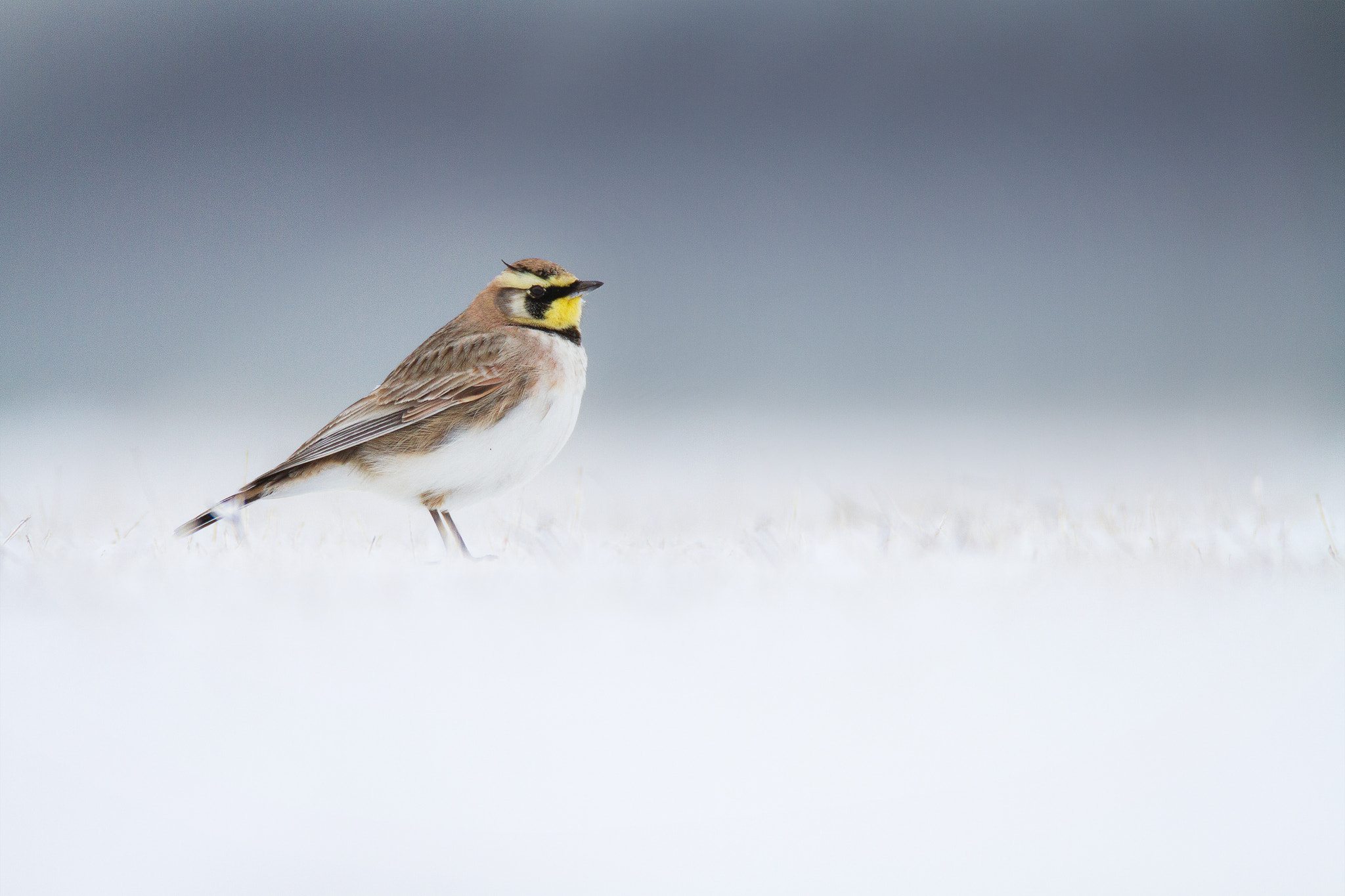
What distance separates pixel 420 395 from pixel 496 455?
0.60 ft

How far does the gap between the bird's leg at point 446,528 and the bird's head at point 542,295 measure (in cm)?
38

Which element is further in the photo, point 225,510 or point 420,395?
point 420,395

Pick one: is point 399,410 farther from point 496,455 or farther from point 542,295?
point 542,295

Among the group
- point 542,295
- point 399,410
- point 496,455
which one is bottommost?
point 496,455

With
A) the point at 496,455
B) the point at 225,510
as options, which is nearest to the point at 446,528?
the point at 496,455

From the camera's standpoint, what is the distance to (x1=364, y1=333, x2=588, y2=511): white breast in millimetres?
1550

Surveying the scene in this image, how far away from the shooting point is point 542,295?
1.63m

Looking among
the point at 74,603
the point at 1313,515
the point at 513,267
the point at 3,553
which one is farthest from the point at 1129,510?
the point at 3,553

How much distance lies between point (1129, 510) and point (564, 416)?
1.18 m

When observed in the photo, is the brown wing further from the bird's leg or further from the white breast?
the bird's leg

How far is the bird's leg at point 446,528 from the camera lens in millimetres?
1605

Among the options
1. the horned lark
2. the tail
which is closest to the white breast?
the horned lark

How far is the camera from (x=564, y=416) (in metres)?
1.59

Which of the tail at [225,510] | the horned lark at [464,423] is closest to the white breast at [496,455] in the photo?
the horned lark at [464,423]
